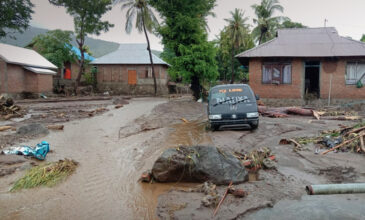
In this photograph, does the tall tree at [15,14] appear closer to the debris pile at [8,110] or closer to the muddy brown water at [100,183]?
the debris pile at [8,110]

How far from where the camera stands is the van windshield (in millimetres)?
10613

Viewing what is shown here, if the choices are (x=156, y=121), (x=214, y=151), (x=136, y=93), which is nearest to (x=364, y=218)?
(x=214, y=151)

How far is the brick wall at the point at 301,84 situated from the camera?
1884 cm

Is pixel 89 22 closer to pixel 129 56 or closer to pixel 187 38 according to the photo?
pixel 129 56

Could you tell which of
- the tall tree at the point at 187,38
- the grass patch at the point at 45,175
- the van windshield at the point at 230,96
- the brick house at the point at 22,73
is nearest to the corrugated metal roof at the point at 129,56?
the brick house at the point at 22,73

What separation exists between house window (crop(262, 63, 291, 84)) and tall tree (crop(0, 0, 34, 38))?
53.9 ft

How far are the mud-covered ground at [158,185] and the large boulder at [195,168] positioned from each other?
223mm

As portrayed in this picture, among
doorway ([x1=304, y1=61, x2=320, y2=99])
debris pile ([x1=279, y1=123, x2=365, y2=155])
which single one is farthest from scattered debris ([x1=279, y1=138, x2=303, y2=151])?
doorway ([x1=304, y1=61, x2=320, y2=99])

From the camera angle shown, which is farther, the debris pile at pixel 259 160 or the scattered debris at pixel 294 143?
the scattered debris at pixel 294 143

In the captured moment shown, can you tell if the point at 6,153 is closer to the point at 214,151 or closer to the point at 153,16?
the point at 214,151

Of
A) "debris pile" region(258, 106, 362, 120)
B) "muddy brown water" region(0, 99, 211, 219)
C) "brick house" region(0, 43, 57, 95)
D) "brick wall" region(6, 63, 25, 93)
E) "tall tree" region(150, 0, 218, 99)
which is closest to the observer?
"muddy brown water" region(0, 99, 211, 219)

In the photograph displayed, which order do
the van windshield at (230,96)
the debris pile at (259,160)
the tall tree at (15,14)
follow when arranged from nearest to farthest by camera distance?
the debris pile at (259,160) → the van windshield at (230,96) → the tall tree at (15,14)

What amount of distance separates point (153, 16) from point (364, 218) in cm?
2793

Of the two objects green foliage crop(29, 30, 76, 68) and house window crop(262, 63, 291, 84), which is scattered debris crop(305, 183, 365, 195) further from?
green foliage crop(29, 30, 76, 68)
